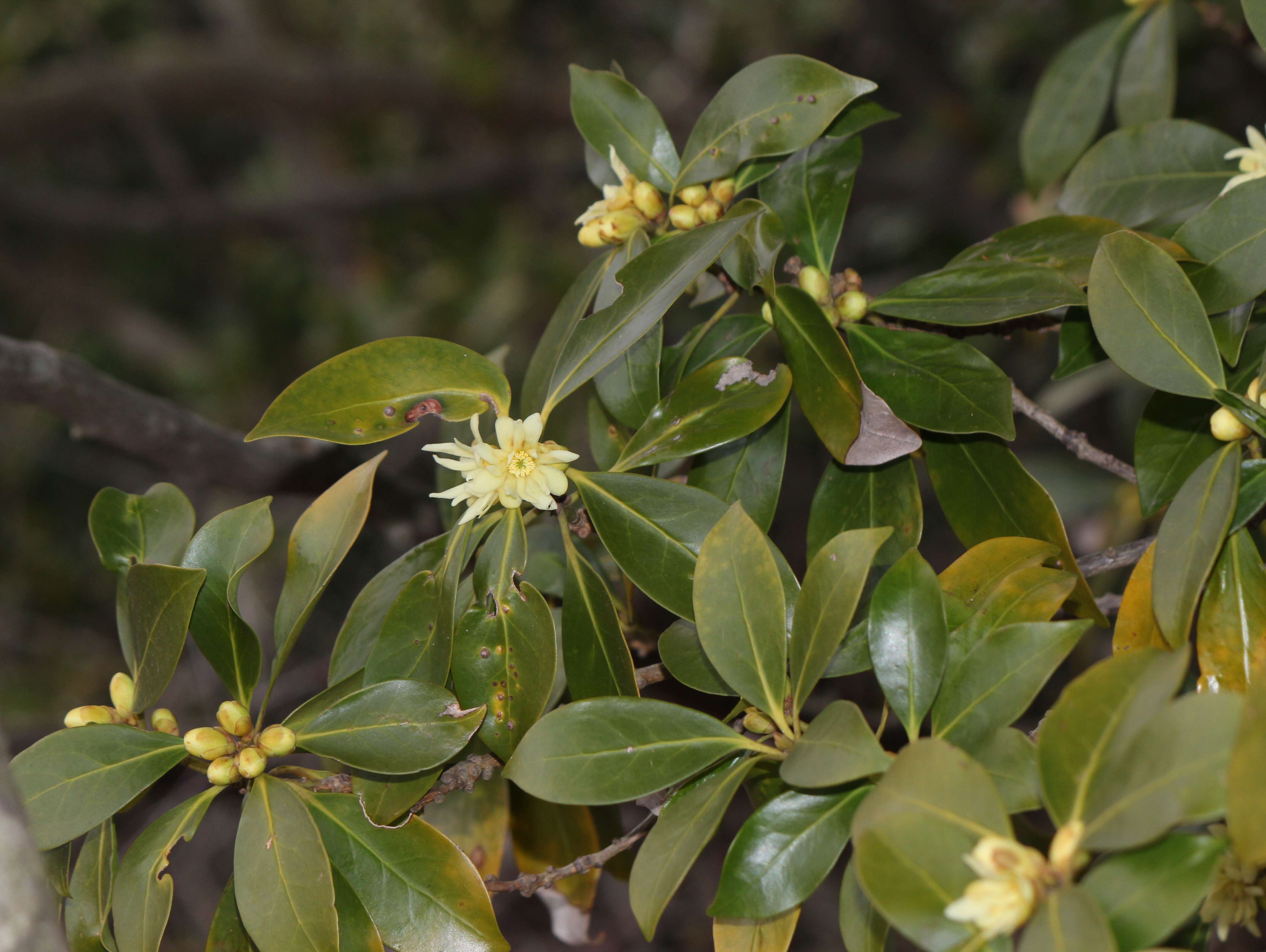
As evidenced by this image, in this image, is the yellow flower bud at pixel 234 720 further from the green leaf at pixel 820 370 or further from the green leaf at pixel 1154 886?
the green leaf at pixel 1154 886

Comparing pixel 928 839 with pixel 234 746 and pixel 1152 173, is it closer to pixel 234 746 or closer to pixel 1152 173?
pixel 234 746

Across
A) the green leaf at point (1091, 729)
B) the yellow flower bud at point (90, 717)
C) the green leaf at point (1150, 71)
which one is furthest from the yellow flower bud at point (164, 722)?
the green leaf at point (1150, 71)

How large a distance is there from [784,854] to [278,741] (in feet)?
1.33

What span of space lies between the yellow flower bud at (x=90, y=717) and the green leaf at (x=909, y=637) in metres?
0.64

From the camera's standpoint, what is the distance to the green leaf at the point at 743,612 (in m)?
0.70

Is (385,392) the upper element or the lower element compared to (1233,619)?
upper

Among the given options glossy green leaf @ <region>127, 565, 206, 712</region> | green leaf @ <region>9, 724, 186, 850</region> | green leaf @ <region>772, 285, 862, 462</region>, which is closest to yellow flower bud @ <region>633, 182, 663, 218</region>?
green leaf @ <region>772, 285, 862, 462</region>

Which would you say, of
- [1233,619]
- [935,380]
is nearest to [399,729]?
[935,380]

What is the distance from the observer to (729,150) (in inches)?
36.9

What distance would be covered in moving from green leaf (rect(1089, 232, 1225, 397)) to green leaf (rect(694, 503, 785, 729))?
0.31 meters

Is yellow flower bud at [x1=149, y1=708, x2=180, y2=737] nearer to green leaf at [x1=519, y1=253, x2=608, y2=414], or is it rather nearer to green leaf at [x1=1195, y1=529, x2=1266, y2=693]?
green leaf at [x1=519, y1=253, x2=608, y2=414]

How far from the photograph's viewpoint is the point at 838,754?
0.60 m

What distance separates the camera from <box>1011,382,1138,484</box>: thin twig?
36.5 inches

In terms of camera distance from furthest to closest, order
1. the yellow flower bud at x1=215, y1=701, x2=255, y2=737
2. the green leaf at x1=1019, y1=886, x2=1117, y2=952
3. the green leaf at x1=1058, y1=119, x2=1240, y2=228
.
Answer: the green leaf at x1=1058, y1=119, x2=1240, y2=228 < the yellow flower bud at x1=215, y1=701, x2=255, y2=737 < the green leaf at x1=1019, y1=886, x2=1117, y2=952
